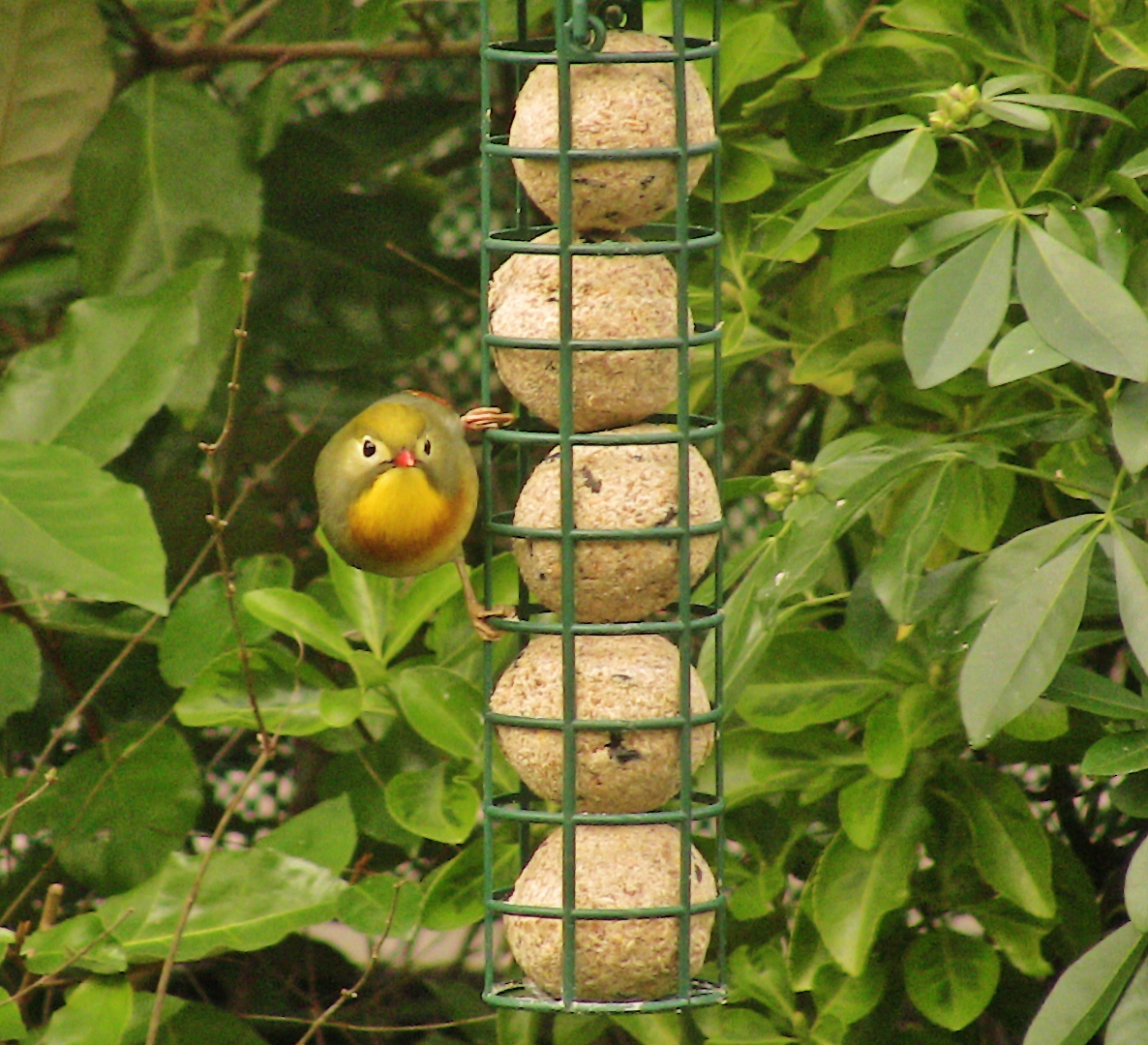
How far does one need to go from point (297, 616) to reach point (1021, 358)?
954 mm

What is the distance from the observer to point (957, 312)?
4.87ft

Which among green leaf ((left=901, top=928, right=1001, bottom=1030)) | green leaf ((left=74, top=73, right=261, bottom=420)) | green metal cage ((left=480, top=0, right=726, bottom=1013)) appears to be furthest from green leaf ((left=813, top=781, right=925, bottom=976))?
green leaf ((left=74, top=73, right=261, bottom=420))

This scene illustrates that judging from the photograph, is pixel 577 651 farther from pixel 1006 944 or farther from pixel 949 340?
pixel 1006 944

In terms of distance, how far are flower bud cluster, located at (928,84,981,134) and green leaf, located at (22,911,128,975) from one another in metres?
1.30

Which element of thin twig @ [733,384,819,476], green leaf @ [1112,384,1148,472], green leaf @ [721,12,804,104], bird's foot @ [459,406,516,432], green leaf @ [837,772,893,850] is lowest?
green leaf @ [837,772,893,850]

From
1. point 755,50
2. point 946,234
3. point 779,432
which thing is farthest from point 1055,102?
point 779,432

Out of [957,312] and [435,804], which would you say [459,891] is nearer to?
[435,804]

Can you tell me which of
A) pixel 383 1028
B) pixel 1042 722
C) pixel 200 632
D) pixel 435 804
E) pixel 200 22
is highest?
pixel 200 22

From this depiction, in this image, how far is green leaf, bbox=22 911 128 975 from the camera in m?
2.03

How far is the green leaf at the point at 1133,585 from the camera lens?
1.50 m

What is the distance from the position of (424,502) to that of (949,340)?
20.5 inches

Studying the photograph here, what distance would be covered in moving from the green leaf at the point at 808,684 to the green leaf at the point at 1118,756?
34cm

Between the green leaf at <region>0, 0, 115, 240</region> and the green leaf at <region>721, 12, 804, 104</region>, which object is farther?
the green leaf at <region>0, 0, 115, 240</region>

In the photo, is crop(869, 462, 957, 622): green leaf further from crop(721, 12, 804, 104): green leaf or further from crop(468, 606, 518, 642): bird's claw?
crop(721, 12, 804, 104): green leaf
